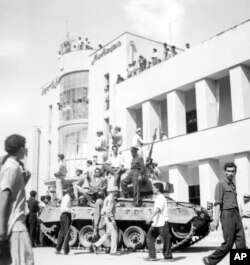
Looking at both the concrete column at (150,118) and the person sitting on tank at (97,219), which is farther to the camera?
the concrete column at (150,118)

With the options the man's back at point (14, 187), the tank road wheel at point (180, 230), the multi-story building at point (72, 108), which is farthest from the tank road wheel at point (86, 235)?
the multi-story building at point (72, 108)

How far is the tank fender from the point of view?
12.7 meters

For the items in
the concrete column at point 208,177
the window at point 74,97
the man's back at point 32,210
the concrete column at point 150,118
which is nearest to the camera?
the man's back at point 32,210

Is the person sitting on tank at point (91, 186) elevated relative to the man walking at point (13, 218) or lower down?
elevated

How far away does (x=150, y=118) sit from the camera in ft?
85.1

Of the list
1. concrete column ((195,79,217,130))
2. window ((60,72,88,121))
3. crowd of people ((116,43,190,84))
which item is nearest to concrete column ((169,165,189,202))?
concrete column ((195,79,217,130))

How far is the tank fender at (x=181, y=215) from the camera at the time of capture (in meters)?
12.7

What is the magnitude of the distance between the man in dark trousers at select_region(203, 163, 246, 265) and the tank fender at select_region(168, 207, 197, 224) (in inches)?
236

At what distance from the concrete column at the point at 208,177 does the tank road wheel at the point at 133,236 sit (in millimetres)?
8300

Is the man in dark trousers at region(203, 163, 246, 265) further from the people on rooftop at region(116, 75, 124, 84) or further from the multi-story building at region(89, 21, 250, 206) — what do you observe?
the people on rooftop at region(116, 75, 124, 84)

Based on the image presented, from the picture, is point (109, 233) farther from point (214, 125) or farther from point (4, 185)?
point (214, 125)

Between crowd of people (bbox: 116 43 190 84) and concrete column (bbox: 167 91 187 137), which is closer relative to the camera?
concrete column (bbox: 167 91 187 137)

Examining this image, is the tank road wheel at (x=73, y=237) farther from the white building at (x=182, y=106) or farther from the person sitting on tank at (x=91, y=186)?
the white building at (x=182, y=106)

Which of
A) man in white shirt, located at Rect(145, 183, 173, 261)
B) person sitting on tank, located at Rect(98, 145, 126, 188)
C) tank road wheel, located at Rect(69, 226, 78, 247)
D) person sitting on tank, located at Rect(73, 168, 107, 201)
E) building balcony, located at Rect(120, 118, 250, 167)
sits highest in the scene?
building balcony, located at Rect(120, 118, 250, 167)
